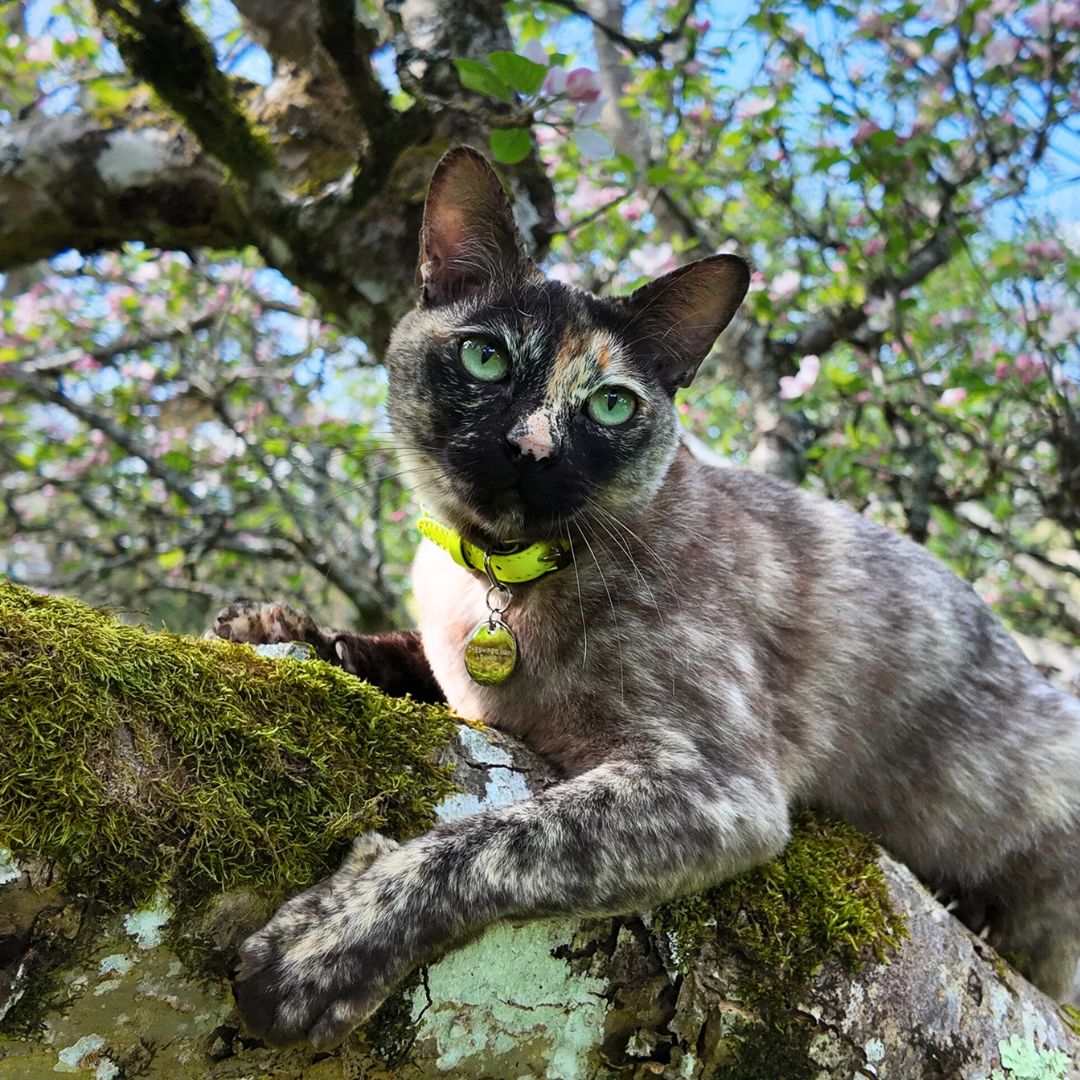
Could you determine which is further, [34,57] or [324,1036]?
[34,57]

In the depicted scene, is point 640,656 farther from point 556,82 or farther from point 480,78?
point 556,82

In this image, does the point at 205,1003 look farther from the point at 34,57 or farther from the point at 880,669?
the point at 34,57

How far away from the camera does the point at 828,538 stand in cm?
322

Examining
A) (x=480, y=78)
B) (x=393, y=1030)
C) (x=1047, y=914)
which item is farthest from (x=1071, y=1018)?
(x=480, y=78)

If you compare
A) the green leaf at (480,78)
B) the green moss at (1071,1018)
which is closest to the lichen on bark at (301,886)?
the green moss at (1071,1018)

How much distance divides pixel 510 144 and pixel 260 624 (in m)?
1.90

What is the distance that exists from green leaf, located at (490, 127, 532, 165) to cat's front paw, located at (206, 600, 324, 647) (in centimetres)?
178

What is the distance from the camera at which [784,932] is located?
2.00 m

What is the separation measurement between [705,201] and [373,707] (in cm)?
668

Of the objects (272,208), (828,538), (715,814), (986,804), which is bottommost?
(986,804)

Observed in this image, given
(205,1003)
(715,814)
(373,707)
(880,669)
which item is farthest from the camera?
(880,669)

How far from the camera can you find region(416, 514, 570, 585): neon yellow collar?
2596 millimetres

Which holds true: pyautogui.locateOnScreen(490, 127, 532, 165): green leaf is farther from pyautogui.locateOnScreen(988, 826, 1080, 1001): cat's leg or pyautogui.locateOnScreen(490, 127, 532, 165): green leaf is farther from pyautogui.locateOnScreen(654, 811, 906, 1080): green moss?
pyautogui.locateOnScreen(988, 826, 1080, 1001): cat's leg

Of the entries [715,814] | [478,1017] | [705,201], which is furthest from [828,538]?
[705,201]
